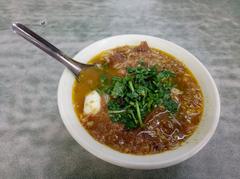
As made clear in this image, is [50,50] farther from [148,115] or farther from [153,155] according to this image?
[153,155]

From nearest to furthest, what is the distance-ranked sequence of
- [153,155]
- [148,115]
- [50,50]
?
[153,155] → [148,115] → [50,50]

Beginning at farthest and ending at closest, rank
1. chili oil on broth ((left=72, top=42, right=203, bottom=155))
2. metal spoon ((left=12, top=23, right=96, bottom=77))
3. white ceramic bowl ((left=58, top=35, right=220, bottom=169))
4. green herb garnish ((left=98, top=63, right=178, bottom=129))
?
1. metal spoon ((left=12, top=23, right=96, bottom=77))
2. green herb garnish ((left=98, top=63, right=178, bottom=129))
3. chili oil on broth ((left=72, top=42, right=203, bottom=155))
4. white ceramic bowl ((left=58, top=35, right=220, bottom=169))

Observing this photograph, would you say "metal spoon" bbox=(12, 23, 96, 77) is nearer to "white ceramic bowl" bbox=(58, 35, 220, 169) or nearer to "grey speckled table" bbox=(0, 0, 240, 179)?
"white ceramic bowl" bbox=(58, 35, 220, 169)

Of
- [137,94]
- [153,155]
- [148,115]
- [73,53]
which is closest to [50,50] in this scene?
[73,53]

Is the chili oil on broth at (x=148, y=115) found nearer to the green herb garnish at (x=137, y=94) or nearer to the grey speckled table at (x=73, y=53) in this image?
the green herb garnish at (x=137, y=94)

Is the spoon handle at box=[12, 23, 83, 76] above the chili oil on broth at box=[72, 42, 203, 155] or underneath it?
above

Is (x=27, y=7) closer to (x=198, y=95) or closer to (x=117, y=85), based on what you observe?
(x=117, y=85)

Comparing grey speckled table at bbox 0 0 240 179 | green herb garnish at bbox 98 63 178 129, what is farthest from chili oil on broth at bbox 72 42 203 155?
grey speckled table at bbox 0 0 240 179
